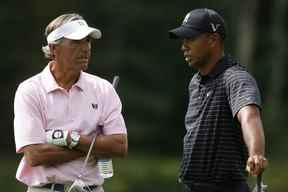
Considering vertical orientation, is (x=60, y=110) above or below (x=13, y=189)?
above

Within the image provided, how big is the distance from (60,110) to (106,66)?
2720 centimetres

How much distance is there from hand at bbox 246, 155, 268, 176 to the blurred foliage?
25071 mm

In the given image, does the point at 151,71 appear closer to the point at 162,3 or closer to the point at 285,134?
the point at 162,3

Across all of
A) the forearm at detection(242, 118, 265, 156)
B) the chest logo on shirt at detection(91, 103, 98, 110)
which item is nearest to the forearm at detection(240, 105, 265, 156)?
the forearm at detection(242, 118, 265, 156)

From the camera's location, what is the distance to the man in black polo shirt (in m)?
7.88

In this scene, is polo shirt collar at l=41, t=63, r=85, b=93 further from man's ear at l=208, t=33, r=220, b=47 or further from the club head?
→ man's ear at l=208, t=33, r=220, b=47

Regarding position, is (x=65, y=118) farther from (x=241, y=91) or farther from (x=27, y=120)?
(x=241, y=91)

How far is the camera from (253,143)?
725 cm

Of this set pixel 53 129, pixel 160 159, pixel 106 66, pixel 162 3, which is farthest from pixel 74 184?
pixel 162 3

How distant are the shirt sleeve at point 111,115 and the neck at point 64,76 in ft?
0.83

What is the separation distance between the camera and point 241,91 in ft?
25.2

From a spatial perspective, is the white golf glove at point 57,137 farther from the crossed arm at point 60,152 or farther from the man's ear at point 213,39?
the man's ear at point 213,39

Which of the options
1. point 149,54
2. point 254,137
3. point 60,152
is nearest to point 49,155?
point 60,152

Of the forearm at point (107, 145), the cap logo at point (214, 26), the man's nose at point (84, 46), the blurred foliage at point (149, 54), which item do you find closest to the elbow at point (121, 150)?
the forearm at point (107, 145)
